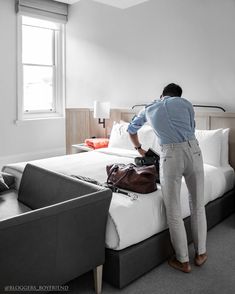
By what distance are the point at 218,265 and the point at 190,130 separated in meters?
1.06

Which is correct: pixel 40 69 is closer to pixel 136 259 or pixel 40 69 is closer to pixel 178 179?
pixel 178 179

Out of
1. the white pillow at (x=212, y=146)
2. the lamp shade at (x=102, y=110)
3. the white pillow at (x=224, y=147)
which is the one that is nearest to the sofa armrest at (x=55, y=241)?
the white pillow at (x=212, y=146)

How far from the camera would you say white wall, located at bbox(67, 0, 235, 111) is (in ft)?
12.7

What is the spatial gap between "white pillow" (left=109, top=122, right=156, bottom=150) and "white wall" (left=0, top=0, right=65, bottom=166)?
192cm

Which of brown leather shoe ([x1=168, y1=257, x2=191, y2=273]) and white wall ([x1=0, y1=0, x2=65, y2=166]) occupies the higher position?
white wall ([x1=0, y1=0, x2=65, y2=166])

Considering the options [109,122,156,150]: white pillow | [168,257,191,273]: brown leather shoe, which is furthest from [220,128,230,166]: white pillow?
[168,257,191,273]: brown leather shoe

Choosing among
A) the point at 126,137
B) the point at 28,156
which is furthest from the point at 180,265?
the point at 28,156

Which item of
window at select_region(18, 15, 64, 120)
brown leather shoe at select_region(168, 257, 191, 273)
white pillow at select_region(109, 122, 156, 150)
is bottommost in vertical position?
brown leather shoe at select_region(168, 257, 191, 273)

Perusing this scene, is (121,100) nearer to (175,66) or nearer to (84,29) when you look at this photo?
(175,66)

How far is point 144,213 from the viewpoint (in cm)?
238

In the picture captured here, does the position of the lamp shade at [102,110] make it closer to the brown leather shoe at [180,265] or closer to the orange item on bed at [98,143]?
the orange item on bed at [98,143]

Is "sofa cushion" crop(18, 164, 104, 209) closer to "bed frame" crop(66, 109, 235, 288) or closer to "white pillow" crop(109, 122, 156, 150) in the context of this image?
"bed frame" crop(66, 109, 235, 288)

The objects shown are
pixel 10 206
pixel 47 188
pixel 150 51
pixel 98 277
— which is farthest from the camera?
pixel 150 51

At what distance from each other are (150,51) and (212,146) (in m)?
1.80
